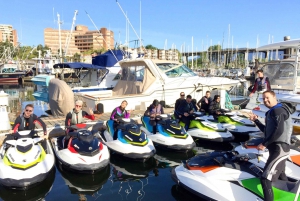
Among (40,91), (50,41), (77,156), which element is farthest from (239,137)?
(50,41)

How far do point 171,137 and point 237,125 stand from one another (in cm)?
255

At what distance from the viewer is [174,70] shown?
41.5ft

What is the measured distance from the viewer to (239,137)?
862 centimetres

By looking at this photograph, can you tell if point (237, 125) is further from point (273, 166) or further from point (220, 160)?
point (273, 166)

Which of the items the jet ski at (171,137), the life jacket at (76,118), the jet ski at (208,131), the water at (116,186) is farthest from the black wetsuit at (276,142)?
the life jacket at (76,118)

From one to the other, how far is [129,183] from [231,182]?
2.28 meters

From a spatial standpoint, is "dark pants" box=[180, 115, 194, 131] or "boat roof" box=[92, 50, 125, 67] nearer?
"dark pants" box=[180, 115, 194, 131]

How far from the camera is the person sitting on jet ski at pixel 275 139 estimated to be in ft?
12.0

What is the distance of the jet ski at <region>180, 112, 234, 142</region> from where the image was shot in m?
7.89

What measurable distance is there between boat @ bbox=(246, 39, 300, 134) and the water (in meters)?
3.32

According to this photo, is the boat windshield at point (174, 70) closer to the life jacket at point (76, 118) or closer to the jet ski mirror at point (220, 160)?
the life jacket at point (76, 118)

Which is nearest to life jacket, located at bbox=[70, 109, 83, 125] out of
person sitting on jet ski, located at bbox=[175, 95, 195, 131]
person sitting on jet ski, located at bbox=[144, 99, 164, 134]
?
person sitting on jet ski, located at bbox=[144, 99, 164, 134]

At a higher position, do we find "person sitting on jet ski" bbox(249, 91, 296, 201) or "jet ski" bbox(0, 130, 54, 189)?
"person sitting on jet ski" bbox(249, 91, 296, 201)

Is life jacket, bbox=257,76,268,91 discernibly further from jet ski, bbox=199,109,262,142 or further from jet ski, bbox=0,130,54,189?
jet ski, bbox=0,130,54,189
